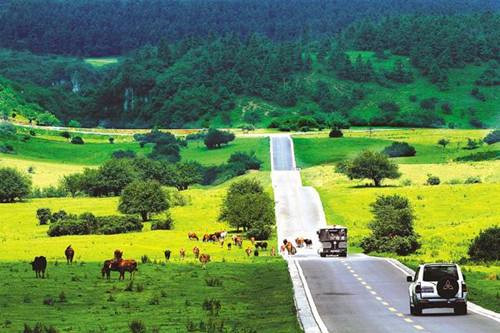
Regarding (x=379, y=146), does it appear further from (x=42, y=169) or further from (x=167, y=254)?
(x=167, y=254)

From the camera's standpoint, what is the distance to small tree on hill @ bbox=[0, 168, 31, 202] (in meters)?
124

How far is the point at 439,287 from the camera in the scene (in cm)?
3459

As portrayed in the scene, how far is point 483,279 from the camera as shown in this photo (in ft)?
172

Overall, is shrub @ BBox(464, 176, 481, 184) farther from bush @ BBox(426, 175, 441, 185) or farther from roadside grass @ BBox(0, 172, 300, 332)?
roadside grass @ BBox(0, 172, 300, 332)

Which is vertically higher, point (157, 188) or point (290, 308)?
point (157, 188)

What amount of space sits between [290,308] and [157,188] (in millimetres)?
65396

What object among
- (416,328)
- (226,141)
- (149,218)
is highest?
(226,141)

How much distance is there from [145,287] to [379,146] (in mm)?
122712

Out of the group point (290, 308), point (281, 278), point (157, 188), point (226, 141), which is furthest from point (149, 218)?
point (226, 141)

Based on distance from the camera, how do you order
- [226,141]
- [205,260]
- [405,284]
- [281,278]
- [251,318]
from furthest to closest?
[226,141], [205,260], [281,278], [405,284], [251,318]

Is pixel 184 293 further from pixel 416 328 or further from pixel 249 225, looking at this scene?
pixel 249 225

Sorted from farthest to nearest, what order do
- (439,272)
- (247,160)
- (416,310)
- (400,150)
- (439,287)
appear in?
(247,160) < (400,150) < (416,310) < (439,272) < (439,287)

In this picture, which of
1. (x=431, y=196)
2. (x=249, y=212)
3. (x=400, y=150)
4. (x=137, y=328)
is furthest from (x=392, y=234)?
(x=400, y=150)

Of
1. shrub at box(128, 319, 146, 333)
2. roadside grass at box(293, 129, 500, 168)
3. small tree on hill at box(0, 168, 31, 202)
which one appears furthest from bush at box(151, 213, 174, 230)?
shrub at box(128, 319, 146, 333)
